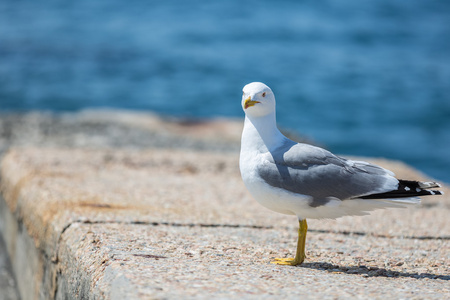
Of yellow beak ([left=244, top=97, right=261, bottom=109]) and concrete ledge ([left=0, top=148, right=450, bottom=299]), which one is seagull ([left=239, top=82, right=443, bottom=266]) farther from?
concrete ledge ([left=0, top=148, right=450, bottom=299])

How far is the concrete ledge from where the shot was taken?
265cm

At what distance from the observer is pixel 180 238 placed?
3482 mm

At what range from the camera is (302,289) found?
8.43 feet

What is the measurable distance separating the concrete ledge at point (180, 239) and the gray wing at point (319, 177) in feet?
1.25

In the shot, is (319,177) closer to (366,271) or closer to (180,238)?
(366,271)

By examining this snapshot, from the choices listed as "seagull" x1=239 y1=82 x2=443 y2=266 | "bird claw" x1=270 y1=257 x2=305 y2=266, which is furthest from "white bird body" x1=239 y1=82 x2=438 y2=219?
"bird claw" x1=270 y1=257 x2=305 y2=266

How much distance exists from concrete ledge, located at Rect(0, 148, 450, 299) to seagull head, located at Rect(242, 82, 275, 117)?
2.43ft

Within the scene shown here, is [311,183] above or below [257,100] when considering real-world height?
below

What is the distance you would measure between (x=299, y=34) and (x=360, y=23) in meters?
2.88

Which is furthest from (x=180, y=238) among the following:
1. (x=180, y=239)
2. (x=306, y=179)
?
(x=306, y=179)

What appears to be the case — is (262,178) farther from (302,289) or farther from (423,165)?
(423,165)

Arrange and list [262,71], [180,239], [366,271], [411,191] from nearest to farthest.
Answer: [411,191]
[366,271]
[180,239]
[262,71]

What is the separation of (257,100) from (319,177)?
0.49 m

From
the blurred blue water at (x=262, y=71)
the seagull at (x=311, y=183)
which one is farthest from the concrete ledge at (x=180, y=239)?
the blurred blue water at (x=262, y=71)
